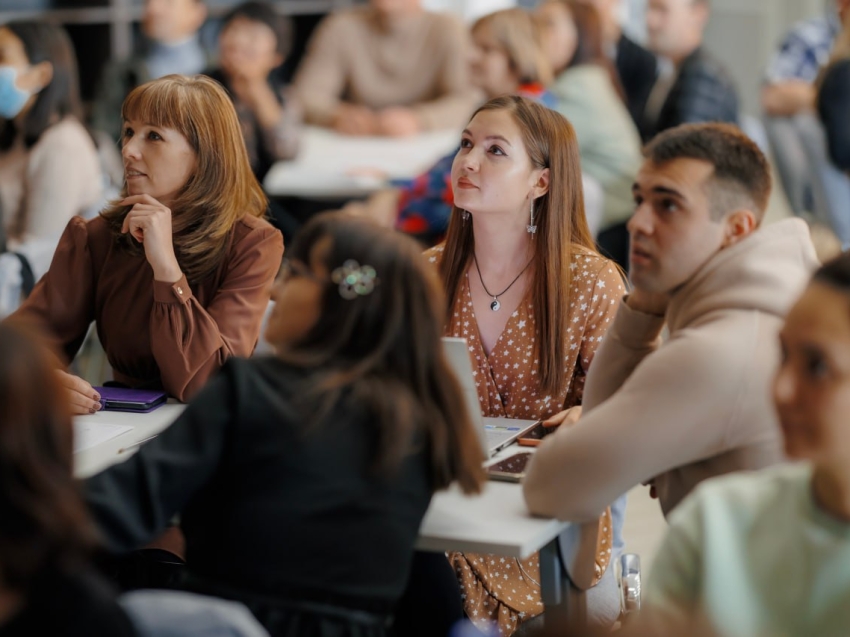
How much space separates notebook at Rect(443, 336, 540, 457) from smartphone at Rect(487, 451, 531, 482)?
0.10 feet

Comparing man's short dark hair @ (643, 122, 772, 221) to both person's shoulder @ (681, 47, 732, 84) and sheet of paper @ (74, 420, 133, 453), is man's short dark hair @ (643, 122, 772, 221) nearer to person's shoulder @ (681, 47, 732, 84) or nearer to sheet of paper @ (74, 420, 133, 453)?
sheet of paper @ (74, 420, 133, 453)

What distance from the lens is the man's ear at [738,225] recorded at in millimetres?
1789

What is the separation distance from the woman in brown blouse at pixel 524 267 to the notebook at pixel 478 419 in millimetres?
95

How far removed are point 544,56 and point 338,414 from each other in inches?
131

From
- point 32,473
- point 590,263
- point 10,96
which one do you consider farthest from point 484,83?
point 32,473

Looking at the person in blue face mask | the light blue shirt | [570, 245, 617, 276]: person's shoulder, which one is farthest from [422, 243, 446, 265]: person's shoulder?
the person in blue face mask

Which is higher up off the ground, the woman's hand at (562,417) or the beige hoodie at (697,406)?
the beige hoodie at (697,406)

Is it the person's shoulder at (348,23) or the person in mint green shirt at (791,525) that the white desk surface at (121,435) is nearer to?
the person in mint green shirt at (791,525)

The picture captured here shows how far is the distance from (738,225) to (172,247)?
1088 millimetres

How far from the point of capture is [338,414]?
5.11 feet

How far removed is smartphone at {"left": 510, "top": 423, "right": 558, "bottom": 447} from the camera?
2.15m

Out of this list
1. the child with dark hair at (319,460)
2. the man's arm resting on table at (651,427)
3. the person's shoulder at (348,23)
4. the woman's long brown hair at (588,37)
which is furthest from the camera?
the person's shoulder at (348,23)

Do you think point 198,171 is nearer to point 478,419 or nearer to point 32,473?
point 478,419

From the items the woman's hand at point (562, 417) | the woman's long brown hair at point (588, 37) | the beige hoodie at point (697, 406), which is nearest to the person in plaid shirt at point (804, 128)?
the woman's long brown hair at point (588, 37)
